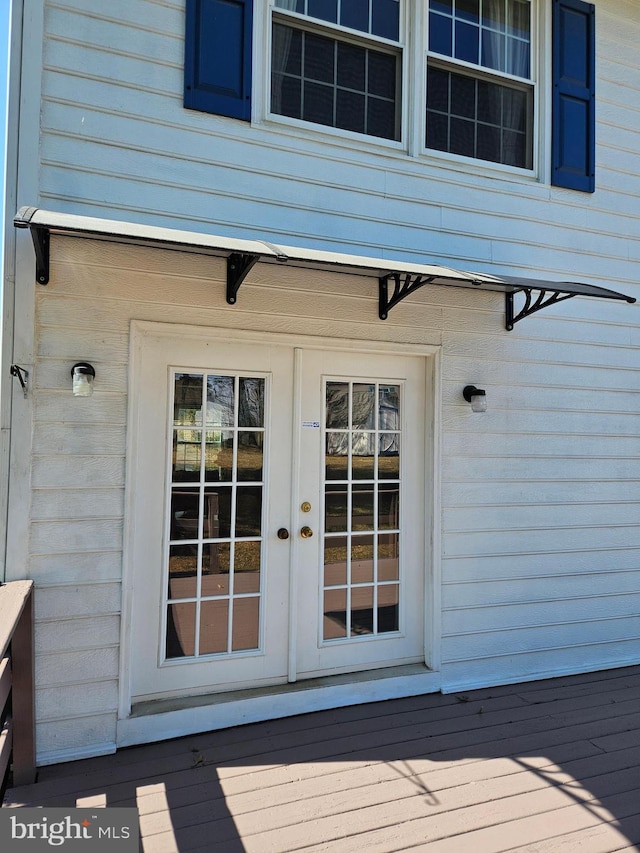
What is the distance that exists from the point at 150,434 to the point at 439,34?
9.37 feet

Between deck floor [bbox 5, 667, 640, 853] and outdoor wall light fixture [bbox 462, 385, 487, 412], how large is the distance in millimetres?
1614

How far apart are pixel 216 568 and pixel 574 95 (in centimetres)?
359

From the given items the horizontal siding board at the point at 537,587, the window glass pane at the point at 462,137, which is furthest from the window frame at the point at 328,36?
the horizontal siding board at the point at 537,587

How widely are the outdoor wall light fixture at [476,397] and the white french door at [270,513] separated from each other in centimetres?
26

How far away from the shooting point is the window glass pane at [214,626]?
9.31 ft

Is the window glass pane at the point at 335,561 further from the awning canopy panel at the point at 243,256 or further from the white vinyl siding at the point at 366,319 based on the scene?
the awning canopy panel at the point at 243,256

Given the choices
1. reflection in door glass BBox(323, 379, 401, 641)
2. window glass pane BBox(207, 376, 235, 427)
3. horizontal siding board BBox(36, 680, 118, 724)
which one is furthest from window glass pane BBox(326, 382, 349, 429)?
horizontal siding board BBox(36, 680, 118, 724)

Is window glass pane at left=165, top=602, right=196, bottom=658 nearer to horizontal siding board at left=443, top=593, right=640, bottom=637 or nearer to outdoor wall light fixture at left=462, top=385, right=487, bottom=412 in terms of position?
horizontal siding board at left=443, top=593, right=640, bottom=637

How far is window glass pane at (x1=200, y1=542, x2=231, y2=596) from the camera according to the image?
2.86 meters

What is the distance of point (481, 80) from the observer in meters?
3.47

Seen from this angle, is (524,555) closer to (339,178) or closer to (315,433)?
(315,433)

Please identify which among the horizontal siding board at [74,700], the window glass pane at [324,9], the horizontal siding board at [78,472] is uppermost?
the window glass pane at [324,9]

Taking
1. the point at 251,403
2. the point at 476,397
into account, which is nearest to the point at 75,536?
the point at 251,403

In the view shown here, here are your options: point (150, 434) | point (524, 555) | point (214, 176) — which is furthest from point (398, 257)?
point (524, 555)
